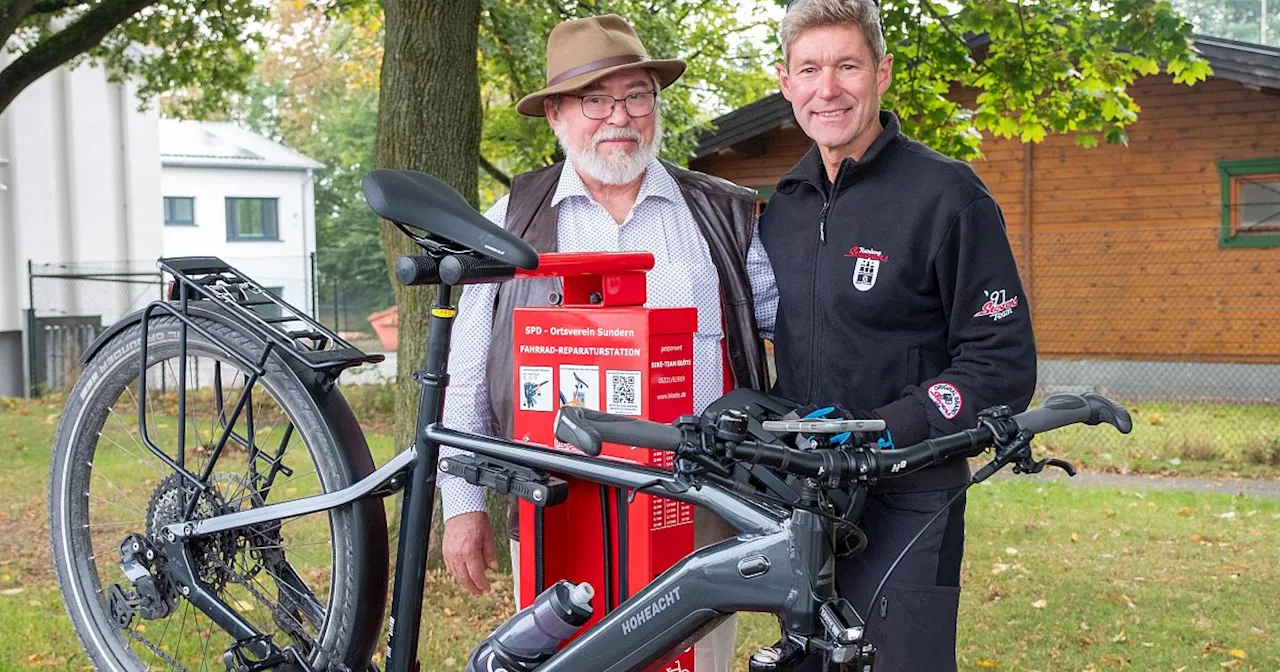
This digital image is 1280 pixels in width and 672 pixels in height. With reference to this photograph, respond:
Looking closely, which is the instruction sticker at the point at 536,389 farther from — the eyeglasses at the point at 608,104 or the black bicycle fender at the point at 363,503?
the eyeglasses at the point at 608,104

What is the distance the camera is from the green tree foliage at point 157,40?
824cm

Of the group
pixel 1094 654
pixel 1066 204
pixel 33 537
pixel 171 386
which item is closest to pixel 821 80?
pixel 171 386

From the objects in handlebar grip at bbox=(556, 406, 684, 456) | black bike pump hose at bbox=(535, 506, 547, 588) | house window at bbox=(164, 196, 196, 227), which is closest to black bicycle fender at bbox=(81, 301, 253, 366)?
black bike pump hose at bbox=(535, 506, 547, 588)

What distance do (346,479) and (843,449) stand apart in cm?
118

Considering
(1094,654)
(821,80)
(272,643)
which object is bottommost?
(1094,654)

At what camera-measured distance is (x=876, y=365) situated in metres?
2.65

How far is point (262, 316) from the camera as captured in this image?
9.68ft

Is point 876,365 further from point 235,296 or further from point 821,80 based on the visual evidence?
point 235,296

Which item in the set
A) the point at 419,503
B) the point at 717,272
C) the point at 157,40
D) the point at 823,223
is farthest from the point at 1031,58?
the point at 157,40

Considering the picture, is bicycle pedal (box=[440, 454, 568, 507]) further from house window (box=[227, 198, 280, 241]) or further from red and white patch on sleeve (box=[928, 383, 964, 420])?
house window (box=[227, 198, 280, 241])

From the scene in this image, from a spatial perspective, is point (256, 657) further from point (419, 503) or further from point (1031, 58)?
point (1031, 58)

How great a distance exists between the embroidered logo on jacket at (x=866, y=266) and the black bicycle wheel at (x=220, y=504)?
1088mm


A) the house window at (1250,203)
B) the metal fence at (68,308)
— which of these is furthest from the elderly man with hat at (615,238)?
the metal fence at (68,308)

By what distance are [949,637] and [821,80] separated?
116cm
